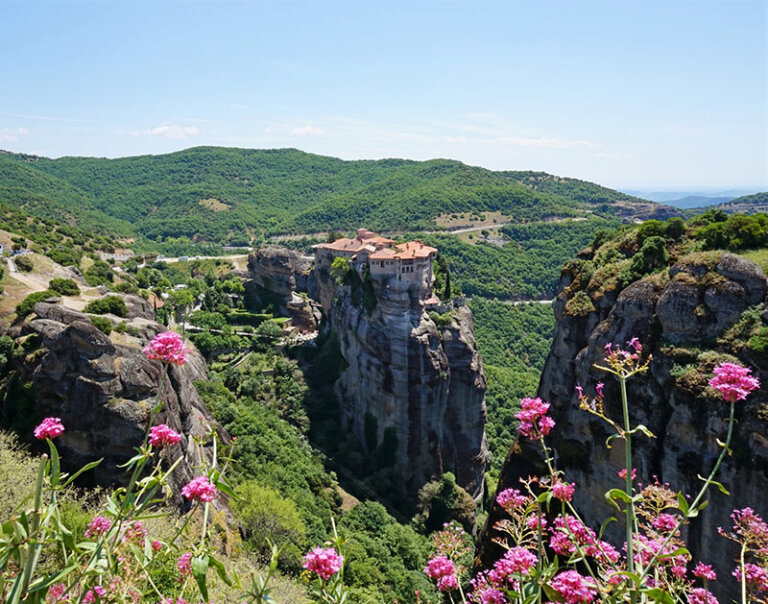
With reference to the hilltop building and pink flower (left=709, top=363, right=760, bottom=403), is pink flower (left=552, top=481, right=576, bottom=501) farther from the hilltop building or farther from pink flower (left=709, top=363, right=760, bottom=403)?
the hilltop building

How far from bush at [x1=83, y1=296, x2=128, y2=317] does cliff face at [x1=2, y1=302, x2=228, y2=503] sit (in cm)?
458

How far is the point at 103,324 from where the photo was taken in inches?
952

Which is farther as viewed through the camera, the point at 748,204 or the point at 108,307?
the point at 748,204

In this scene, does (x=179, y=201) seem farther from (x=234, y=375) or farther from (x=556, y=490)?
(x=556, y=490)

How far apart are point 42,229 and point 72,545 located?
75.6 m

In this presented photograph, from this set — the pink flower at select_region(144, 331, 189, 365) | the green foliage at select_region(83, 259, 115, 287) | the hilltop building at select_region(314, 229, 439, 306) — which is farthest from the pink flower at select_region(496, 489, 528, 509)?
the green foliage at select_region(83, 259, 115, 287)

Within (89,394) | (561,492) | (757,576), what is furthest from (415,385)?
(561,492)

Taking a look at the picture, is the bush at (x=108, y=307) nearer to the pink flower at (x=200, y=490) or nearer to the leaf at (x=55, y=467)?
the leaf at (x=55, y=467)

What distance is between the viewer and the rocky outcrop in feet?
200

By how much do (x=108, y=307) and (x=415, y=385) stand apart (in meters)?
24.6

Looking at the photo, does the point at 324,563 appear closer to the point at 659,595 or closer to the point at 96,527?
the point at 659,595

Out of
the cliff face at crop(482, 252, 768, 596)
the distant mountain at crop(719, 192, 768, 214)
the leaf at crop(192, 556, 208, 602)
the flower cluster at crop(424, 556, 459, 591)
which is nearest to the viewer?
the leaf at crop(192, 556, 208, 602)

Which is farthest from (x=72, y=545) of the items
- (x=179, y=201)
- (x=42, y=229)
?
(x=179, y=201)

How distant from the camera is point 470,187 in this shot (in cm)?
14975
